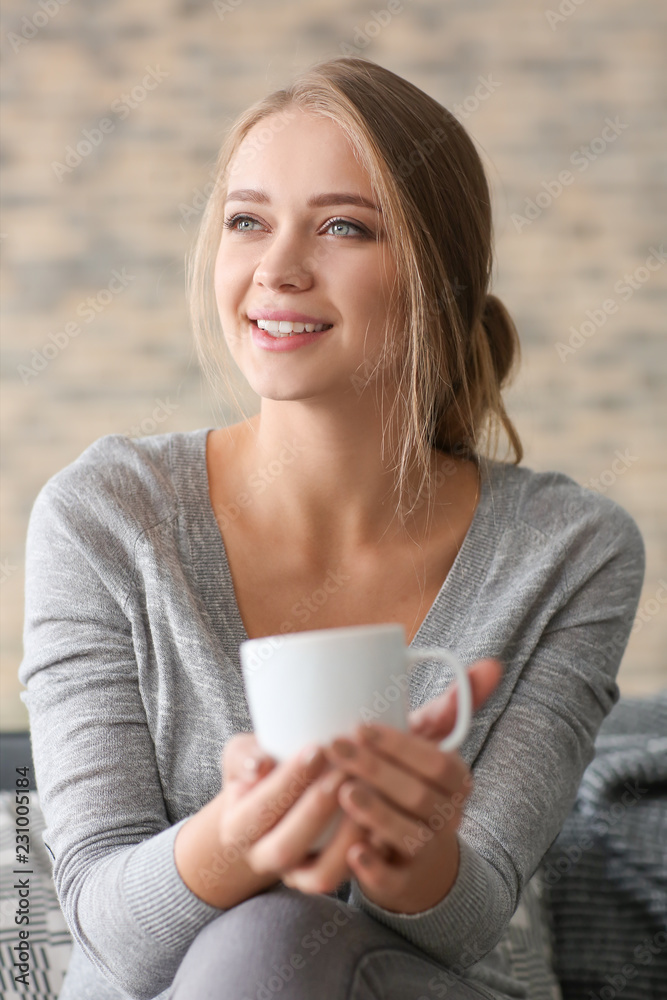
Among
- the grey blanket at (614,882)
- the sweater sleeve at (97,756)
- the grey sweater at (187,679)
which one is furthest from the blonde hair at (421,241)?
the grey blanket at (614,882)

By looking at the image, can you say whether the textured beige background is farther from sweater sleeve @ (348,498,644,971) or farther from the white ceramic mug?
the white ceramic mug

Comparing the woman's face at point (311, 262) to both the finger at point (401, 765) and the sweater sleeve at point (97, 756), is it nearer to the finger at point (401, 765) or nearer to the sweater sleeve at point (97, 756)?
the sweater sleeve at point (97, 756)

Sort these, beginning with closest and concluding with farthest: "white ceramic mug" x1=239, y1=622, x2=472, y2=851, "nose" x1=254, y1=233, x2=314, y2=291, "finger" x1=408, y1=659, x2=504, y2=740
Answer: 1. "white ceramic mug" x1=239, y1=622, x2=472, y2=851
2. "finger" x1=408, y1=659, x2=504, y2=740
3. "nose" x1=254, y1=233, x2=314, y2=291

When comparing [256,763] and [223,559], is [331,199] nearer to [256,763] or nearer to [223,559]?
[223,559]

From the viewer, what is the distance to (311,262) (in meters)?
1.07

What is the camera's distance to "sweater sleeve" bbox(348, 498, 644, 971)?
33.7 inches

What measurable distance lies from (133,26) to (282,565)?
176cm

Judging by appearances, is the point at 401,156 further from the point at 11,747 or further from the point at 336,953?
the point at 11,747

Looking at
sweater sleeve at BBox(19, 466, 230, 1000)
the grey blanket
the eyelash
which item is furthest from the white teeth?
the grey blanket

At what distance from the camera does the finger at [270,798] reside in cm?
61

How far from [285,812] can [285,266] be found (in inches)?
24.5

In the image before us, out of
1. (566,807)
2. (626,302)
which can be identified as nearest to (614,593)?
(566,807)

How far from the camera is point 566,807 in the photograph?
106 cm

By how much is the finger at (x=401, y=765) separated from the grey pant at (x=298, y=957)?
0.63ft
